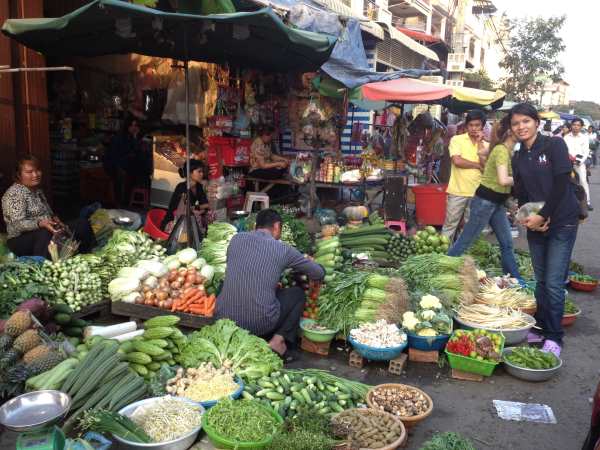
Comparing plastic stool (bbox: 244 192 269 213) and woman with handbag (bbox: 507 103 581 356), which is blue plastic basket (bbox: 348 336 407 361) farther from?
plastic stool (bbox: 244 192 269 213)

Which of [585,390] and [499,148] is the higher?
[499,148]

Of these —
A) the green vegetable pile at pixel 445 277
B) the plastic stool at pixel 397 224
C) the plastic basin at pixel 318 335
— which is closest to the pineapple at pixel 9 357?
the plastic basin at pixel 318 335

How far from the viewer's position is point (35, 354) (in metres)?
3.47

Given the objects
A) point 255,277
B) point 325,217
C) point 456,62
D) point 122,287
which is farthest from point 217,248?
point 456,62

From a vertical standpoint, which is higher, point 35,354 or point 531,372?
point 35,354

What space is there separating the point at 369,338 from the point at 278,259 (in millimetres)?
1108

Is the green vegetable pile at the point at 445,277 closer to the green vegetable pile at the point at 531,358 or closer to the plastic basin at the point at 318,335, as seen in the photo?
the green vegetable pile at the point at 531,358

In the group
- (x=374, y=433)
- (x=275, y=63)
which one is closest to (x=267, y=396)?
(x=374, y=433)

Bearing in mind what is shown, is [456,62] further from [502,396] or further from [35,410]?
[35,410]

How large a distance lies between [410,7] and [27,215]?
20672 millimetres

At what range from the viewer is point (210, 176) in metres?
8.58

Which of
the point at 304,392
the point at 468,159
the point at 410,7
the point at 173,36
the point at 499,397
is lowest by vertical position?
the point at 499,397

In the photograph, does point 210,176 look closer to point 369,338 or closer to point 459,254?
point 459,254

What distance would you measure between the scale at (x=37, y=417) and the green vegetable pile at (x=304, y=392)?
1.17 meters
